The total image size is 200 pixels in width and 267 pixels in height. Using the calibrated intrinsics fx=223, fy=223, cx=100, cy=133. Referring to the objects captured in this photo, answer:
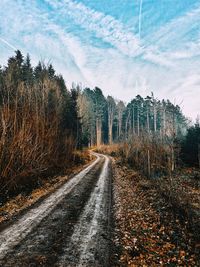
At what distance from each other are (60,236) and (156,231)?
3.17 metres

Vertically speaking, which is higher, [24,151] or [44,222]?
[24,151]

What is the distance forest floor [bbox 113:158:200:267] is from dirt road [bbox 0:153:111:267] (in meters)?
0.55

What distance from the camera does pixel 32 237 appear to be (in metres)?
6.34

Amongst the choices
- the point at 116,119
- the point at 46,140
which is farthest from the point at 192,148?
the point at 116,119

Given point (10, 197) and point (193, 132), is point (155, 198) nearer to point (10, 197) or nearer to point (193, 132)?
point (10, 197)

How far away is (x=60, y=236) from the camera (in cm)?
654

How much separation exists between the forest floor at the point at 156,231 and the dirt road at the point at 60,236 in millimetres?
555

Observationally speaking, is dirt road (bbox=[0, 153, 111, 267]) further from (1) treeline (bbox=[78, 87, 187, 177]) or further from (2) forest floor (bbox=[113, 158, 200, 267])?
(1) treeline (bbox=[78, 87, 187, 177])

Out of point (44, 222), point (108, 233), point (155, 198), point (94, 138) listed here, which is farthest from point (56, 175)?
point (94, 138)

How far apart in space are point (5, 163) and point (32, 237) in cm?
581

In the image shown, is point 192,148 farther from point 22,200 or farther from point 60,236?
point 60,236

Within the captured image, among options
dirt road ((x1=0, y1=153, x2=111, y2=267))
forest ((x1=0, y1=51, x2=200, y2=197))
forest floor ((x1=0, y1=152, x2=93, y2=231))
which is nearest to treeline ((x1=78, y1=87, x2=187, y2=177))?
forest ((x1=0, y1=51, x2=200, y2=197))

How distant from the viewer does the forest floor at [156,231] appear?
5562 mm

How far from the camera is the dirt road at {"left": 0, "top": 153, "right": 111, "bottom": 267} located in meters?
5.18
